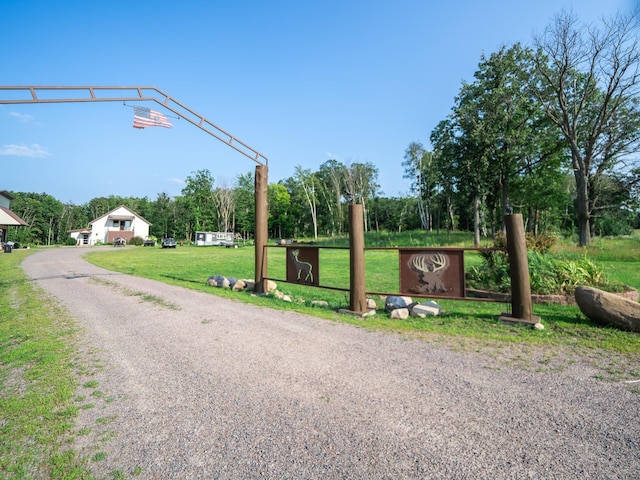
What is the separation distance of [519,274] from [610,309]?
4.51 feet

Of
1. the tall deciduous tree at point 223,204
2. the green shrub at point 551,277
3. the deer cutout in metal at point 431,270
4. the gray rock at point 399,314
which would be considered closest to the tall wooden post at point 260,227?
the gray rock at point 399,314

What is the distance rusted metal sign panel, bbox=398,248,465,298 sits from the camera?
6.02 m

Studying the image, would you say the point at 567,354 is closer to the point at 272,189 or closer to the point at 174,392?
the point at 174,392

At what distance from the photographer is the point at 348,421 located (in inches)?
106

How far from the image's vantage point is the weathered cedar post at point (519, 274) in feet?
18.1

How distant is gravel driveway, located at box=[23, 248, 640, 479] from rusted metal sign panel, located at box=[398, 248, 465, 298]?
169 cm

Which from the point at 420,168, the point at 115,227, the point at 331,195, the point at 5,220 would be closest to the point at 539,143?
the point at 420,168

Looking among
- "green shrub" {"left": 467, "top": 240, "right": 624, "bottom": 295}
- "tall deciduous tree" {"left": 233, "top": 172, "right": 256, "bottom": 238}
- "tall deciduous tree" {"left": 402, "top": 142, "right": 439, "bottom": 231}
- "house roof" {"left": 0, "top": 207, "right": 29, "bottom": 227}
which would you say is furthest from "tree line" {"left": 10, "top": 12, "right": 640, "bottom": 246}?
"house roof" {"left": 0, "top": 207, "right": 29, "bottom": 227}

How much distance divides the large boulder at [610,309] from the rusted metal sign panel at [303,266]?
4.97m

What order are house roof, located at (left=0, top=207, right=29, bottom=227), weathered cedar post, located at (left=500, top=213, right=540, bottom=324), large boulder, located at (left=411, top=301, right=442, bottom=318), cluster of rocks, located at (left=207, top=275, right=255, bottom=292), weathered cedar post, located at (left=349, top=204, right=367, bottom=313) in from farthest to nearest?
house roof, located at (left=0, top=207, right=29, bottom=227) < cluster of rocks, located at (left=207, top=275, right=255, bottom=292) < weathered cedar post, located at (left=349, top=204, right=367, bottom=313) < large boulder, located at (left=411, top=301, right=442, bottom=318) < weathered cedar post, located at (left=500, top=213, right=540, bottom=324)

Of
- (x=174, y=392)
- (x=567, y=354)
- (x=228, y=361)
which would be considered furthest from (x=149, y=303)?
(x=567, y=354)

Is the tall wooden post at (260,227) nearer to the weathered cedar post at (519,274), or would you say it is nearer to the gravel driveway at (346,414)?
the gravel driveway at (346,414)

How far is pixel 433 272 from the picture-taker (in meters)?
6.23

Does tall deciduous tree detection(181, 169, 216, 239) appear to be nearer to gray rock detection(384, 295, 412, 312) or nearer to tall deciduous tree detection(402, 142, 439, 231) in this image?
tall deciduous tree detection(402, 142, 439, 231)
